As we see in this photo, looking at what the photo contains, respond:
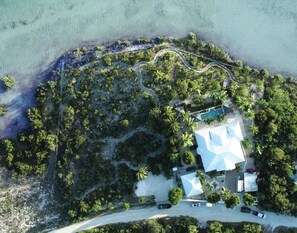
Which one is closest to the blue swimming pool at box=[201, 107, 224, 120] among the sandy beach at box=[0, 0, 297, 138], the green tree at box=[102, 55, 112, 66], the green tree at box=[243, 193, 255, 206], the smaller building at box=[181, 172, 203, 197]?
the smaller building at box=[181, 172, 203, 197]

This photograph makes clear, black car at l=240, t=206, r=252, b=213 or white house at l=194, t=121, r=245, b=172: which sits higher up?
white house at l=194, t=121, r=245, b=172

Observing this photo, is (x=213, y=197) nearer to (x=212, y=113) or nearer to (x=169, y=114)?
(x=212, y=113)

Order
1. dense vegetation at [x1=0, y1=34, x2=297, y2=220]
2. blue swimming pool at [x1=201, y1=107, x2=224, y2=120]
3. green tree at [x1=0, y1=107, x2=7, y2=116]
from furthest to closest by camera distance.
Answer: green tree at [x1=0, y1=107, x2=7, y2=116]
blue swimming pool at [x1=201, y1=107, x2=224, y2=120]
dense vegetation at [x1=0, y1=34, x2=297, y2=220]

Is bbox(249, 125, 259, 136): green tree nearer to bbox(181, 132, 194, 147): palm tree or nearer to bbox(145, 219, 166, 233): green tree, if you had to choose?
bbox(181, 132, 194, 147): palm tree

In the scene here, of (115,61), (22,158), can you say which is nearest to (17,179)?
(22,158)

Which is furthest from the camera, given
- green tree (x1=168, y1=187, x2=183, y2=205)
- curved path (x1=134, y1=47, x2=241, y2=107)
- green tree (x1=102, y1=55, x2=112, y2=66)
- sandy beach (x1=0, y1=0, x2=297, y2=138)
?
sandy beach (x1=0, y1=0, x2=297, y2=138)

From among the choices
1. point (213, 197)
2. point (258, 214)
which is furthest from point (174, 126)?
point (258, 214)
